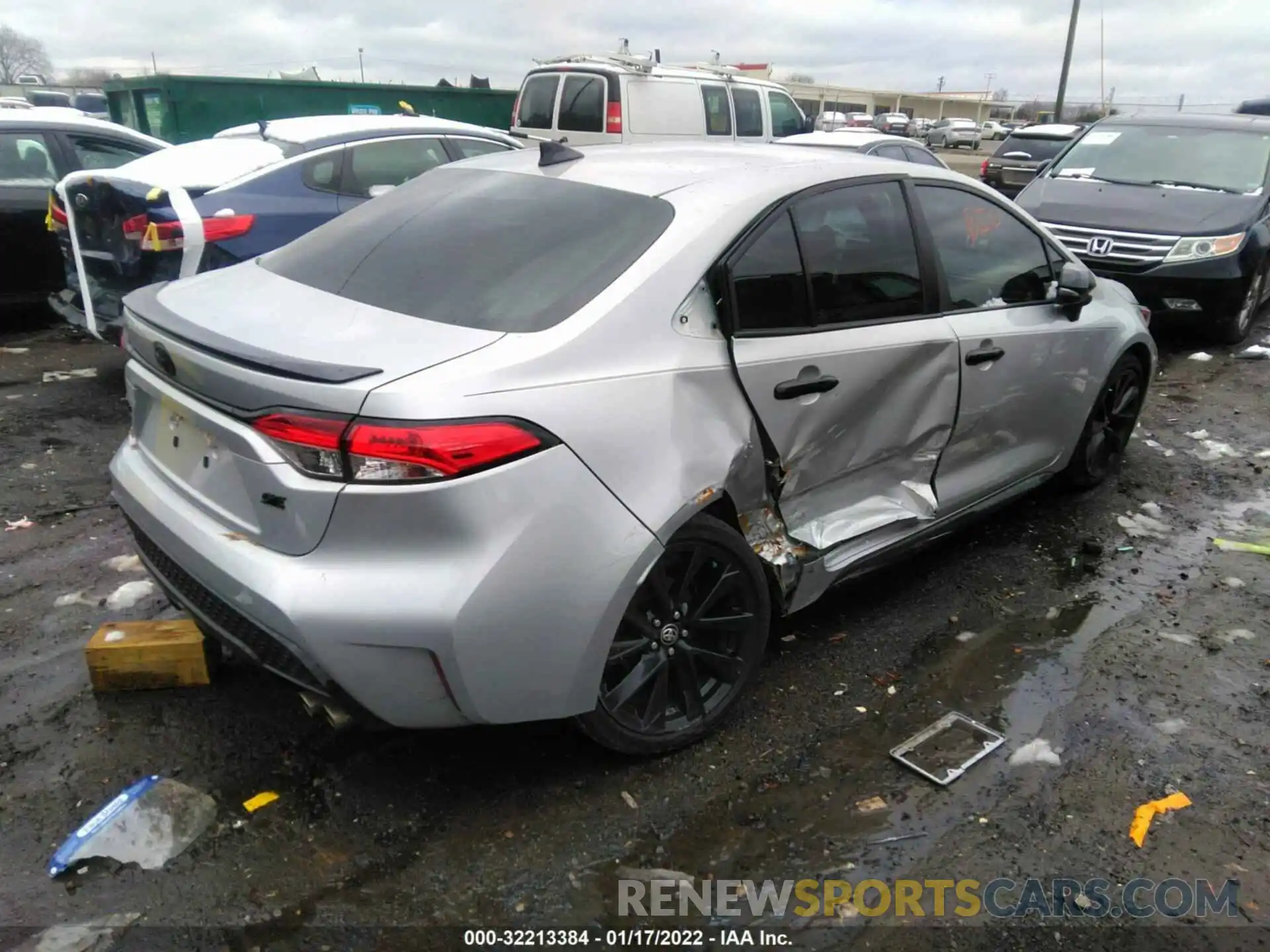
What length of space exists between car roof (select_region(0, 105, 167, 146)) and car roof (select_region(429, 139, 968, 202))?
17.4ft

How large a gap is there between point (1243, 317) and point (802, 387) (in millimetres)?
6695

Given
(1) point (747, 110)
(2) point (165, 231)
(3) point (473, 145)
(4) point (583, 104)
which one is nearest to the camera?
(2) point (165, 231)

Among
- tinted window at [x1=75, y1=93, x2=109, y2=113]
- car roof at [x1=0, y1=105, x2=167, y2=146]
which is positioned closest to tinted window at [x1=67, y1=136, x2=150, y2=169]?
car roof at [x1=0, y1=105, x2=167, y2=146]

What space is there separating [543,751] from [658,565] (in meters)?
0.72

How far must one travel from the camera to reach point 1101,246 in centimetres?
753

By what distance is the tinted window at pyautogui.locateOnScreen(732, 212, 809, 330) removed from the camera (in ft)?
9.40

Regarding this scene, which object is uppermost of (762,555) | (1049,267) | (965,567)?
(1049,267)

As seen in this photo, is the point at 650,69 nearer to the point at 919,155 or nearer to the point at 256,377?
the point at 919,155

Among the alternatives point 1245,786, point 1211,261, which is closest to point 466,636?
point 1245,786

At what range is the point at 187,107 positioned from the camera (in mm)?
12250

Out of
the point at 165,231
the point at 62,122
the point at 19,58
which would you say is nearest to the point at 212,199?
the point at 165,231

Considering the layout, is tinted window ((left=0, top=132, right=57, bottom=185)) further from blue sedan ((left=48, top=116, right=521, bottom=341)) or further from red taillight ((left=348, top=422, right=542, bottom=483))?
red taillight ((left=348, top=422, right=542, bottom=483))

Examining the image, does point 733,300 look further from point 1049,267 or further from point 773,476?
point 1049,267

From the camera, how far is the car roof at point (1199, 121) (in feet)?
28.2
